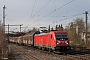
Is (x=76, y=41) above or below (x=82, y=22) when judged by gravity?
below

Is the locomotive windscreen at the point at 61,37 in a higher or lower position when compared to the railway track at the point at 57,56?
higher

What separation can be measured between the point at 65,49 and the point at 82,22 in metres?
46.8

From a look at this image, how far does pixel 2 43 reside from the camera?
35.6 metres

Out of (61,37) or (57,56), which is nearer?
(57,56)

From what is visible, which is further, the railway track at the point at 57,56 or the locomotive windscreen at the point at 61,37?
the locomotive windscreen at the point at 61,37

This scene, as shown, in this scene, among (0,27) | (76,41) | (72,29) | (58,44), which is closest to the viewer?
(58,44)

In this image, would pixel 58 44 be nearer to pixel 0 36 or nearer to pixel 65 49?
pixel 65 49

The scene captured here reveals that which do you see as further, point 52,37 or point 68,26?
point 68,26

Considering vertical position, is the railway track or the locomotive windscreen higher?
the locomotive windscreen

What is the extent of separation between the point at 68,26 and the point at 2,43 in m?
38.3

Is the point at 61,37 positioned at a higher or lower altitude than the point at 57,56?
higher

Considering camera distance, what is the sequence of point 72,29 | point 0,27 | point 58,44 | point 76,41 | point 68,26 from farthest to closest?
point 68,26
point 72,29
point 76,41
point 0,27
point 58,44

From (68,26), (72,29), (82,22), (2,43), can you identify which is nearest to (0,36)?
(2,43)

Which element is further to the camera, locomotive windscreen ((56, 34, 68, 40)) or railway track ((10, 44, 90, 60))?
locomotive windscreen ((56, 34, 68, 40))
